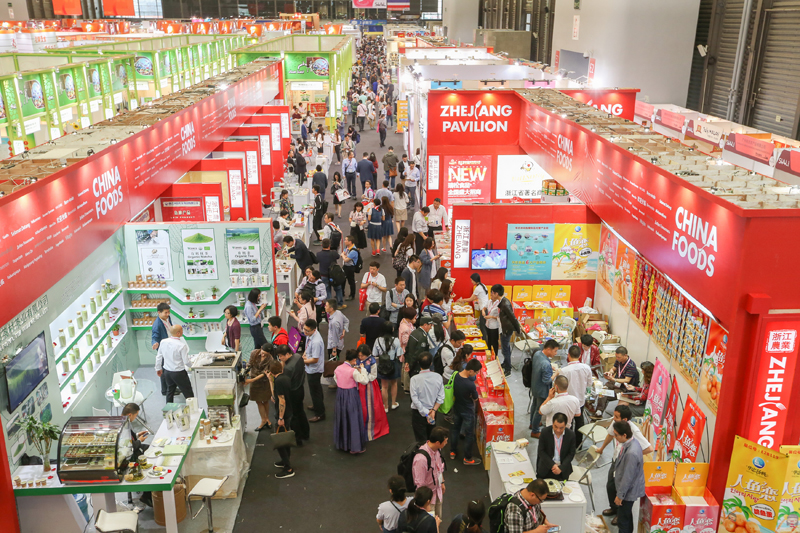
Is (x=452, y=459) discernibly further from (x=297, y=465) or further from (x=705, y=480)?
(x=705, y=480)

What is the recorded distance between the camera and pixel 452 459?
728 centimetres

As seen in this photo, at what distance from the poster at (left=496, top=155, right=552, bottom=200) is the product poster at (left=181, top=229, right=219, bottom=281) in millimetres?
6766

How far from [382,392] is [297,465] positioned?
1.51 metres

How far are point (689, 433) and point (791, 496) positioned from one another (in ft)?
3.37

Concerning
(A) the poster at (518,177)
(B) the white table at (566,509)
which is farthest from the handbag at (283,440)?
(A) the poster at (518,177)

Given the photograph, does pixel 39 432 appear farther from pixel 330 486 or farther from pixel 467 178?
pixel 467 178

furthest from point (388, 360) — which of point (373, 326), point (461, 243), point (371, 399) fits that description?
point (461, 243)

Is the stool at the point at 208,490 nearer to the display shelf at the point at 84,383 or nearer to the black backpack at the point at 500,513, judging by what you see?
the display shelf at the point at 84,383

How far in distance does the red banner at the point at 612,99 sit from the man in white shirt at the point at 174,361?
898 cm

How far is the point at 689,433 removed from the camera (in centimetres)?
621

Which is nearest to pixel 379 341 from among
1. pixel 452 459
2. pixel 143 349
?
pixel 452 459

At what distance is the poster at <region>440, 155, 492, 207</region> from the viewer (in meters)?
13.6

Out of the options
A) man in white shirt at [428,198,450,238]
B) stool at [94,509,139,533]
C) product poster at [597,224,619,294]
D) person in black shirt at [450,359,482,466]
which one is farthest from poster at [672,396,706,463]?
man in white shirt at [428,198,450,238]

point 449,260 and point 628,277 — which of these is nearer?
point 628,277
